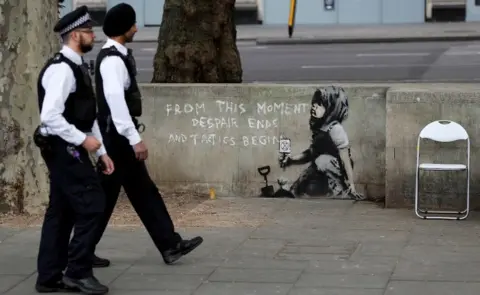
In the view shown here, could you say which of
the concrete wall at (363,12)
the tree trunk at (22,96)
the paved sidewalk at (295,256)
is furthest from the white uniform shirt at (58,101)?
the concrete wall at (363,12)

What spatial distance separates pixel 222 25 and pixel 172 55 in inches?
24.8

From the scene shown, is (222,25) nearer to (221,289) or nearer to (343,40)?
(221,289)

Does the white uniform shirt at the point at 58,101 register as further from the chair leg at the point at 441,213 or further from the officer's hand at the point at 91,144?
the chair leg at the point at 441,213

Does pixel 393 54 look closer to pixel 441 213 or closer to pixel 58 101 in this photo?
pixel 441 213

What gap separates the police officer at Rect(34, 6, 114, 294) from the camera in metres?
6.36

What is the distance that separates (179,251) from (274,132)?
2804mm

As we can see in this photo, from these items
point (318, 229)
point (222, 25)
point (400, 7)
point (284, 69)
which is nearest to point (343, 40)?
point (400, 7)

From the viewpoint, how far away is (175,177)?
33.1 feet

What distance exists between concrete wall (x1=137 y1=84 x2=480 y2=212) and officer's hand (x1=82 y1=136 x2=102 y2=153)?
3.58 m

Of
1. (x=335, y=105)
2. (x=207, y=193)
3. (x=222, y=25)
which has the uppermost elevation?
(x=222, y=25)

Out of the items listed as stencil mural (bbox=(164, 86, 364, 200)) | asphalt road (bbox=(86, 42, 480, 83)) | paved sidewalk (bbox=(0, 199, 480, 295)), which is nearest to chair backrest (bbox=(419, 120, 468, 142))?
paved sidewalk (bbox=(0, 199, 480, 295))

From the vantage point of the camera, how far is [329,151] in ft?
32.0

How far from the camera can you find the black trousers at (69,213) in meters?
6.48

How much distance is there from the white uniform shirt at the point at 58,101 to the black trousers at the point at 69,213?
14 centimetres
